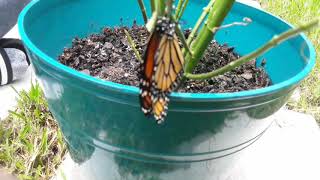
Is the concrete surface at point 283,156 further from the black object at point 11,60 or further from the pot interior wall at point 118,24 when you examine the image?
the black object at point 11,60

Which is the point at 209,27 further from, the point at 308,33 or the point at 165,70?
the point at 308,33

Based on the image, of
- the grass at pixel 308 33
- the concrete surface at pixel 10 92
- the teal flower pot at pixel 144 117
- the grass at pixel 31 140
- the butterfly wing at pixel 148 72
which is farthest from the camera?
the grass at pixel 308 33

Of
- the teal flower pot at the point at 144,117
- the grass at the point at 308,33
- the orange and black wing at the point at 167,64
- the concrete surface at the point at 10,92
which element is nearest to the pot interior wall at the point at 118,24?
the teal flower pot at the point at 144,117

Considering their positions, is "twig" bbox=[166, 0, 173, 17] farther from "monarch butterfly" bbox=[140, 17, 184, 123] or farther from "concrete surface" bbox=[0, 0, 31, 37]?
"concrete surface" bbox=[0, 0, 31, 37]

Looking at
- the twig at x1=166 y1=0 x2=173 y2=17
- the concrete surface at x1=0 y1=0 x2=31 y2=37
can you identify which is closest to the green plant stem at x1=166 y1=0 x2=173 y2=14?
the twig at x1=166 y1=0 x2=173 y2=17

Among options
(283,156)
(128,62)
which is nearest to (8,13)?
(128,62)

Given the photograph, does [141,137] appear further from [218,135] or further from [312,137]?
[312,137]

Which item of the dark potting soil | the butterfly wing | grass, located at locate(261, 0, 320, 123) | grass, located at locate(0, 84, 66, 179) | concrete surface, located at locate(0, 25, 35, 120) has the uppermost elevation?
the butterfly wing
